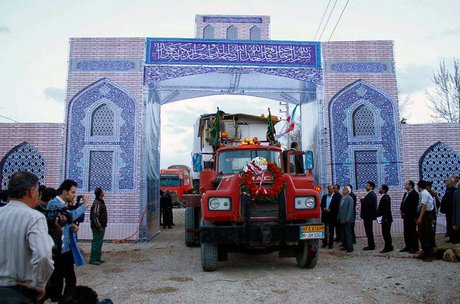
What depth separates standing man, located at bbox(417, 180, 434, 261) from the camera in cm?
717

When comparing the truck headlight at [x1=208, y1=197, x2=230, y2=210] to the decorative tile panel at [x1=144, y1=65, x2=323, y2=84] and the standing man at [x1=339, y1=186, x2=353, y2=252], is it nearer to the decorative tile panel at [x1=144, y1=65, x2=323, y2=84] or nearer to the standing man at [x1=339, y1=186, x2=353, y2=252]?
the standing man at [x1=339, y1=186, x2=353, y2=252]

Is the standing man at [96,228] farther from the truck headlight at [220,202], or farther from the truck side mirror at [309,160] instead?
the truck side mirror at [309,160]

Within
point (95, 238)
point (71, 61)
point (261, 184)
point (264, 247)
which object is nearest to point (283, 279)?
point (264, 247)

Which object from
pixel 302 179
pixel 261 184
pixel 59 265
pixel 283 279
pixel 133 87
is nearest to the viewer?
pixel 59 265

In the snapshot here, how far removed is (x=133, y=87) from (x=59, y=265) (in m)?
7.26

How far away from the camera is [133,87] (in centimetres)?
1109

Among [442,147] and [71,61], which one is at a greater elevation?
[71,61]

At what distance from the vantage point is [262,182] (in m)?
6.62

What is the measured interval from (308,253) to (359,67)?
6.79m

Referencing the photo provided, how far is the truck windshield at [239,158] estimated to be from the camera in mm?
7781

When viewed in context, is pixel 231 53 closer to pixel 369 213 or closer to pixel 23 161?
pixel 369 213

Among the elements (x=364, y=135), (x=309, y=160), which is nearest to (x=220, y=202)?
(x=309, y=160)

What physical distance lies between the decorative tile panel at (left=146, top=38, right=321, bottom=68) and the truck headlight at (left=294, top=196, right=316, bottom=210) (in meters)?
5.72

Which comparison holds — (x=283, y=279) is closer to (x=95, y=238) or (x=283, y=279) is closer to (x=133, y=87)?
(x=95, y=238)
